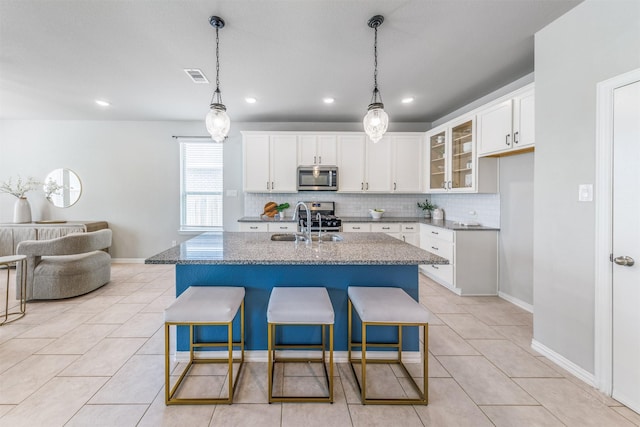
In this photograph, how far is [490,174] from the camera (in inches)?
139

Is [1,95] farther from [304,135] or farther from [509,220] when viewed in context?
[509,220]

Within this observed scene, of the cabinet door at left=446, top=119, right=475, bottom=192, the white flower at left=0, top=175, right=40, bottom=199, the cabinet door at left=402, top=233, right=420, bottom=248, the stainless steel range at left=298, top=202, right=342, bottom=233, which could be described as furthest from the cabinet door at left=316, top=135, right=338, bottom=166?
the white flower at left=0, top=175, right=40, bottom=199

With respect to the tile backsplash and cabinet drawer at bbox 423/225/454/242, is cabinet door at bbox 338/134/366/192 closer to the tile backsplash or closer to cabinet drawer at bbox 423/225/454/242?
the tile backsplash

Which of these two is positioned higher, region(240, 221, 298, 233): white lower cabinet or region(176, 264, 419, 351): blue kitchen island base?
region(240, 221, 298, 233): white lower cabinet

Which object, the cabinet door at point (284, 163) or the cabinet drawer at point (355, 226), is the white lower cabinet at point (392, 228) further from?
the cabinet door at point (284, 163)

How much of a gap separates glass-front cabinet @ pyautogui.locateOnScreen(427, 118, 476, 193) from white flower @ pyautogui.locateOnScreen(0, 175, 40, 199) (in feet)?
22.8

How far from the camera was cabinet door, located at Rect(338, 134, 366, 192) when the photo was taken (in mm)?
4699

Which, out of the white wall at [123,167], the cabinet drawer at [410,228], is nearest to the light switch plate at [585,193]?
the cabinet drawer at [410,228]

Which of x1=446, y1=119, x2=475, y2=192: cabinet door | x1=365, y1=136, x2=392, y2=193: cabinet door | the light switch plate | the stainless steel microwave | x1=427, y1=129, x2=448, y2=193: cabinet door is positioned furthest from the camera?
x1=365, y1=136, x2=392, y2=193: cabinet door

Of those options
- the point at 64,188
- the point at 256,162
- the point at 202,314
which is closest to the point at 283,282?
the point at 202,314

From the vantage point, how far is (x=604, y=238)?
180cm

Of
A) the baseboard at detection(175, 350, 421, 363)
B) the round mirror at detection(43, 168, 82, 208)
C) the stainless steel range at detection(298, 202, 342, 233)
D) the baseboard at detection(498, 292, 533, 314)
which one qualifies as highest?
the round mirror at detection(43, 168, 82, 208)

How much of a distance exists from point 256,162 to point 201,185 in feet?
4.23

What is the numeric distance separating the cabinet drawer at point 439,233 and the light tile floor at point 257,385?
3.67ft
